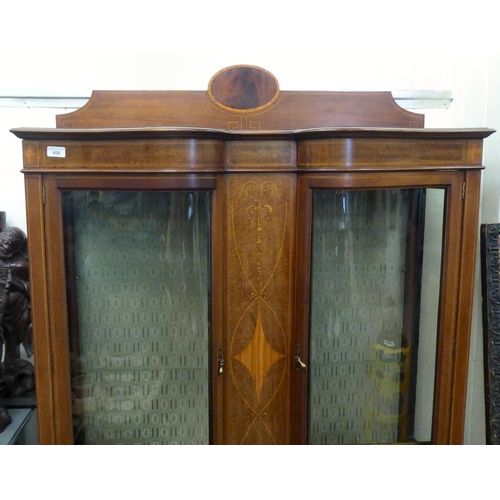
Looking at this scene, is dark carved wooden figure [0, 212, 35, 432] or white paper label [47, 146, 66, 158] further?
dark carved wooden figure [0, 212, 35, 432]

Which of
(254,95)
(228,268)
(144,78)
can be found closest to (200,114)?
(254,95)

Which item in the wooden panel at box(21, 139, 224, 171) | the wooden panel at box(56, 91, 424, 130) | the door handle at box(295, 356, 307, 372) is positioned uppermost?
the wooden panel at box(56, 91, 424, 130)

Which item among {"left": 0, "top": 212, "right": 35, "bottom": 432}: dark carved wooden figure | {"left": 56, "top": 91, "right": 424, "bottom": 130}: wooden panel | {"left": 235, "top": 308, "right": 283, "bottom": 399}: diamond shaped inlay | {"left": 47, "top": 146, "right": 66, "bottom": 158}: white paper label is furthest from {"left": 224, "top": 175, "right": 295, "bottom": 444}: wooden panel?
{"left": 0, "top": 212, "right": 35, "bottom": 432}: dark carved wooden figure

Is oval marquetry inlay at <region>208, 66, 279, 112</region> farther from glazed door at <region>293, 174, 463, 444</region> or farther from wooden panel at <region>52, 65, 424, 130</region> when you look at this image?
glazed door at <region>293, 174, 463, 444</region>

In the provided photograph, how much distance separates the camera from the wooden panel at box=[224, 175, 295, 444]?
110cm

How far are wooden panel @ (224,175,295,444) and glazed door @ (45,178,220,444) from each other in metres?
0.05

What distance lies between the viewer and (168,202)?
1.11 meters

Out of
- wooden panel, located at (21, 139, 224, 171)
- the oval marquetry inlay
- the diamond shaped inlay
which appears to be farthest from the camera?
the oval marquetry inlay

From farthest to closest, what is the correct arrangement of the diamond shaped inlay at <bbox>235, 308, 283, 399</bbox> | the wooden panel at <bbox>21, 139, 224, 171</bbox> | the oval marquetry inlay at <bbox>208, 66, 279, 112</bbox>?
the oval marquetry inlay at <bbox>208, 66, 279, 112</bbox>, the diamond shaped inlay at <bbox>235, 308, 283, 399</bbox>, the wooden panel at <bbox>21, 139, 224, 171</bbox>

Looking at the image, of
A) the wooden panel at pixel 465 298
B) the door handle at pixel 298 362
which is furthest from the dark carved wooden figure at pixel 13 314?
the wooden panel at pixel 465 298

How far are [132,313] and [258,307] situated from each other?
0.35 metres

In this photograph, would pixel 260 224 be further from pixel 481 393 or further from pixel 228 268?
pixel 481 393

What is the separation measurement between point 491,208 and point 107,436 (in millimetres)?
1311

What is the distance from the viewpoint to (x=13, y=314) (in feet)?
4.45
